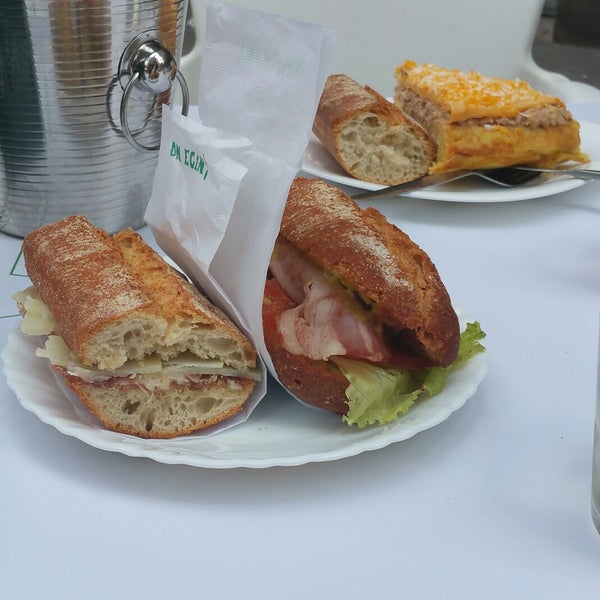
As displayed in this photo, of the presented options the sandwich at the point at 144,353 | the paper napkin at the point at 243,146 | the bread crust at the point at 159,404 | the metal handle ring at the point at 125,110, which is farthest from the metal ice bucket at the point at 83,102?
the bread crust at the point at 159,404

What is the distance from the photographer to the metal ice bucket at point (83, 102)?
3.86 feet

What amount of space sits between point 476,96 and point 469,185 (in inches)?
7.5

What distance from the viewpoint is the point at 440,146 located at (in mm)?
1700

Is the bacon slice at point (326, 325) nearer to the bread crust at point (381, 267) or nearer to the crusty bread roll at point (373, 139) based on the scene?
the bread crust at point (381, 267)

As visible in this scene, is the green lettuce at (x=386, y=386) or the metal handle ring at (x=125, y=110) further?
the metal handle ring at (x=125, y=110)

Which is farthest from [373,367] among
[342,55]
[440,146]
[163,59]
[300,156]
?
[342,55]

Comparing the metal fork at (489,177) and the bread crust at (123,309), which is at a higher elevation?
the bread crust at (123,309)

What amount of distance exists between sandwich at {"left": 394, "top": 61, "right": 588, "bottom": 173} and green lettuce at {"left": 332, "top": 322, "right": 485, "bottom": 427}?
0.74m

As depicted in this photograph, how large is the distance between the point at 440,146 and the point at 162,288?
2.91ft

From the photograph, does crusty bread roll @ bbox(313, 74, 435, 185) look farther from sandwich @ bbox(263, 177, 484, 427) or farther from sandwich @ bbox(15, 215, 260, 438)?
sandwich @ bbox(15, 215, 260, 438)

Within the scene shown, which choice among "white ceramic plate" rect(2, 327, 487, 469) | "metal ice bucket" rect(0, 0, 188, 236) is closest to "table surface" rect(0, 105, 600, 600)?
"white ceramic plate" rect(2, 327, 487, 469)

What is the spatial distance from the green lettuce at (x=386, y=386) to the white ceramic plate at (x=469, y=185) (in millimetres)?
590

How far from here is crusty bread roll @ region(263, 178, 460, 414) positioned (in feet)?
2.99

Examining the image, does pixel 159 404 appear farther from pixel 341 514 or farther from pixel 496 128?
pixel 496 128
